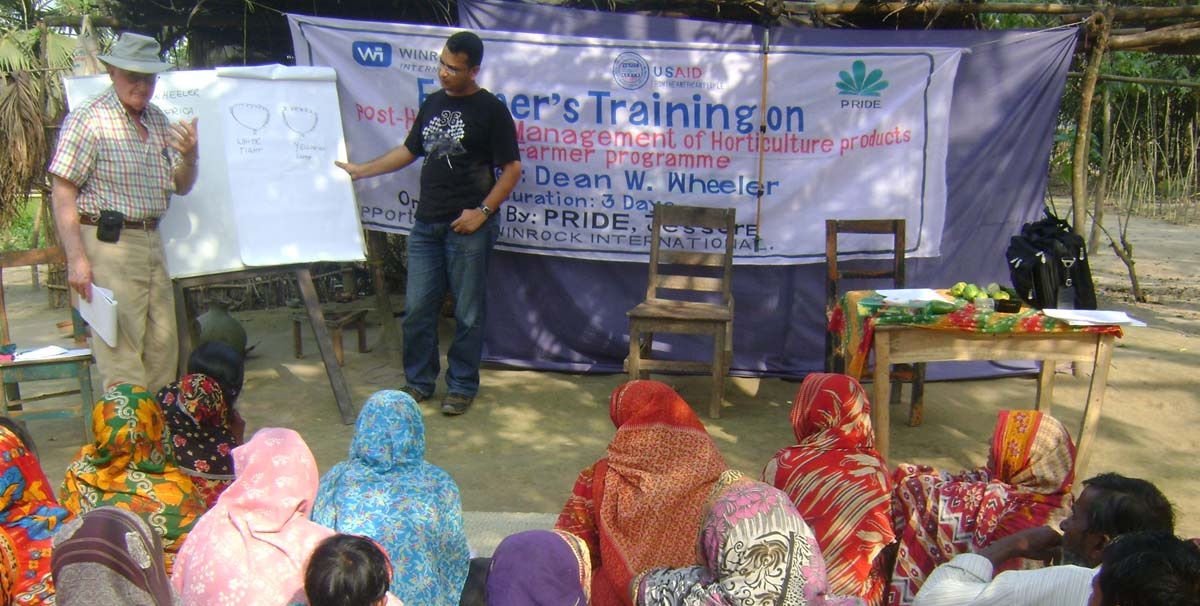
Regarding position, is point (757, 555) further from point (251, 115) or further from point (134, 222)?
point (251, 115)

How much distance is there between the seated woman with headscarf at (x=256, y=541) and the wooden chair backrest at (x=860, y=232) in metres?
3.87

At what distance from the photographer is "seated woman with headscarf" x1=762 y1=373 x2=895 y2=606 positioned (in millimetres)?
2861

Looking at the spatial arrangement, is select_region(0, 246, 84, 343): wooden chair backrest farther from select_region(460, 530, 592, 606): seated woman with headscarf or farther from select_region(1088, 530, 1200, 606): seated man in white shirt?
select_region(1088, 530, 1200, 606): seated man in white shirt

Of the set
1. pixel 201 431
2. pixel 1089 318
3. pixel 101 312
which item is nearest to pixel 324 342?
pixel 101 312

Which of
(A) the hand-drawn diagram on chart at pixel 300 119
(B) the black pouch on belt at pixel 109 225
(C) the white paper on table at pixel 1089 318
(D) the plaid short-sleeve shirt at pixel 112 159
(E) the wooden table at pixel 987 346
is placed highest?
(A) the hand-drawn diagram on chart at pixel 300 119

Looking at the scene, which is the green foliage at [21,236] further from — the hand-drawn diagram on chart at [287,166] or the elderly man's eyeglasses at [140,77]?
the elderly man's eyeglasses at [140,77]

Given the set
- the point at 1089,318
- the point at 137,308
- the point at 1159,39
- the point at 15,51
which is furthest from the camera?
the point at 15,51

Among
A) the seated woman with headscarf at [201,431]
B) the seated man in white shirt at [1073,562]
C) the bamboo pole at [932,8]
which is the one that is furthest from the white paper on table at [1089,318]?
the seated woman with headscarf at [201,431]

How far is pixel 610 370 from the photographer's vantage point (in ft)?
21.2

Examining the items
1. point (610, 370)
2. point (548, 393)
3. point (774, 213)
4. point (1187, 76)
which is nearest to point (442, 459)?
point (548, 393)

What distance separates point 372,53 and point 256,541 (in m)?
4.16

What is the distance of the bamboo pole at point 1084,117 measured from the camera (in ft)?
20.4

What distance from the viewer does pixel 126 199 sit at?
15.3ft

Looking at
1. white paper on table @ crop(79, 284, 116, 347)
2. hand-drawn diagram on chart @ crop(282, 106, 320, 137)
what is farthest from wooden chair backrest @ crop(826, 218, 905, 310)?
white paper on table @ crop(79, 284, 116, 347)
